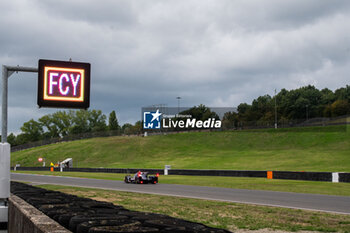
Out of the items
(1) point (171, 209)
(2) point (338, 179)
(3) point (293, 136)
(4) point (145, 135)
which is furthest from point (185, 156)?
(1) point (171, 209)

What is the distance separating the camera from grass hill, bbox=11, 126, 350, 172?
5584cm

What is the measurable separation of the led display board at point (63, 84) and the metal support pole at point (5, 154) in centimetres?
42

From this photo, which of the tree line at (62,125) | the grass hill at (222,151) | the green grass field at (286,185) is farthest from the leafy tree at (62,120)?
the green grass field at (286,185)

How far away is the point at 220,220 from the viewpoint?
10.4 m

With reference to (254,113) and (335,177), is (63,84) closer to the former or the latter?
(335,177)

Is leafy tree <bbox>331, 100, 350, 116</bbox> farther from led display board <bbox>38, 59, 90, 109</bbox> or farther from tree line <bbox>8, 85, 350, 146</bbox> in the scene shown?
led display board <bbox>38, 59, 90, 109</bbox>

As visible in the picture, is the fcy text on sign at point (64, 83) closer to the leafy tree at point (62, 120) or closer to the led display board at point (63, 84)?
the led display board at point (63, 84)

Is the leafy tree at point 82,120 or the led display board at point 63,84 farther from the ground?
the leafy tree at point 82,120

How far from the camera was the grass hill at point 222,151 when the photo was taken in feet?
183

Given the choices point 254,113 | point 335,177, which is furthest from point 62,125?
point 335,177

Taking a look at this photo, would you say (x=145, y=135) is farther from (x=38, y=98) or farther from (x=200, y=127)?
(x=38, y=98)

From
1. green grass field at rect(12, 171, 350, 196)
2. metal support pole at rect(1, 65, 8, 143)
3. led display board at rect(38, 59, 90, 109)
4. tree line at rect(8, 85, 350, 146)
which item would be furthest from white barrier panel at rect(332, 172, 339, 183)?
tree line at rect(8, 85, 350, 146)

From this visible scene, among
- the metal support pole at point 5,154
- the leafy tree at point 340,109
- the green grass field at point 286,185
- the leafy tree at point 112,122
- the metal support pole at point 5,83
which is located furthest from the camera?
the leafy tree at point 112,122

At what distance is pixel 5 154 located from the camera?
9367mm
